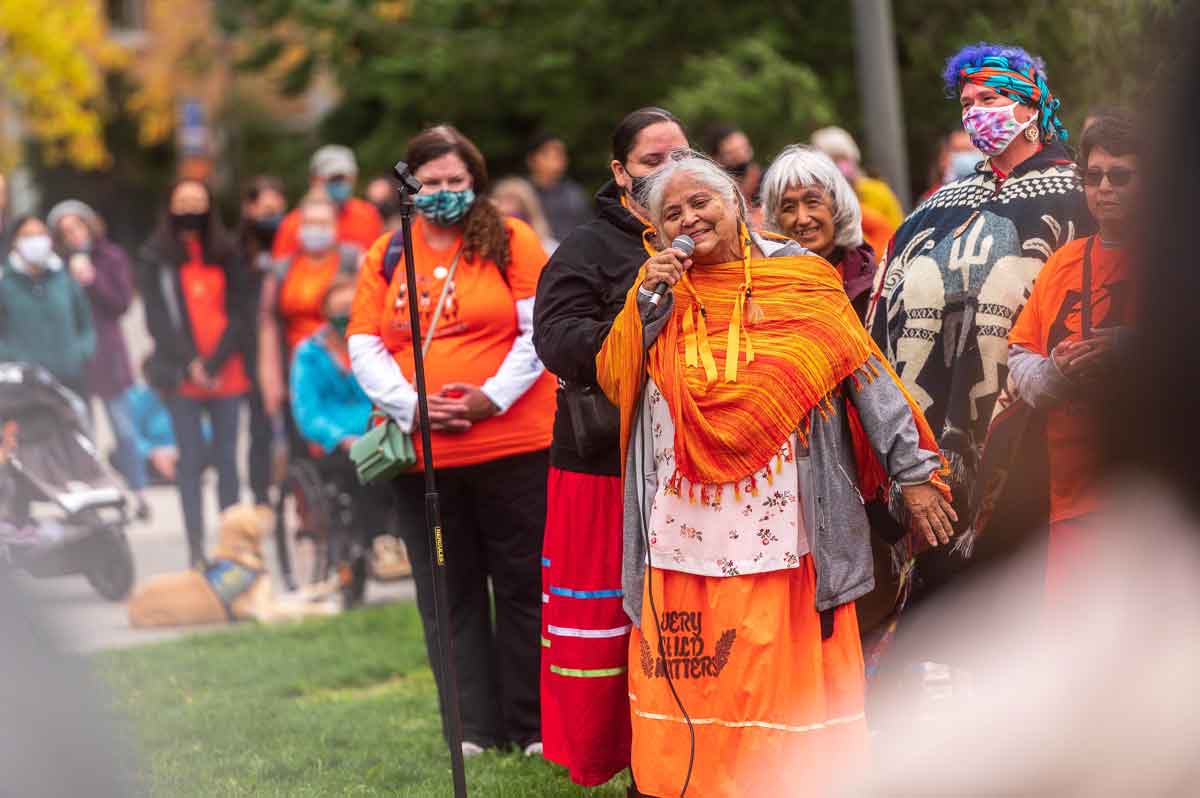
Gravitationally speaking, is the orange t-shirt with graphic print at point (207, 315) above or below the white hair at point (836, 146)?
below

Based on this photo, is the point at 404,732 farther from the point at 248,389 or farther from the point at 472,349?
the point at 248,389

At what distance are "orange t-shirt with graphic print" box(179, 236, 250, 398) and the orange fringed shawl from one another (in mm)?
6770

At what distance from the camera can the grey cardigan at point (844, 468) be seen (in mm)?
5156

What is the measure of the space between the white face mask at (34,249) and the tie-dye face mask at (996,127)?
7.59 metres

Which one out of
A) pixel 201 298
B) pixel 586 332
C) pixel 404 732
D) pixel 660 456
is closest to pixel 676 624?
pixel 660 456

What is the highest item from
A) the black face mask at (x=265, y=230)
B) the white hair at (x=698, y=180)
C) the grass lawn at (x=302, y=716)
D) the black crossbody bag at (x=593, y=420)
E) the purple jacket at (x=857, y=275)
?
the white hair at (x=698, y=180)

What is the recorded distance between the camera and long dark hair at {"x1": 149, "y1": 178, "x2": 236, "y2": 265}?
37.9 feet

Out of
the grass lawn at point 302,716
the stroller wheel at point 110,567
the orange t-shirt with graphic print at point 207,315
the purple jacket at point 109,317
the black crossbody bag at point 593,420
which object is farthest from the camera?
the purple jacket at point 109,317

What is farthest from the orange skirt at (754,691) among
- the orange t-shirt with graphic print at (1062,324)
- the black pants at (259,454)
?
the black pants at (259,454)

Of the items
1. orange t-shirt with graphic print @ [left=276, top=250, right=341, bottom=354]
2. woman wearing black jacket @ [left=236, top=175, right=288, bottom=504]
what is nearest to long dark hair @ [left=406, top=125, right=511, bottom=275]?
orange t-shirt with graphic print @ [left=276, top=250, right=341, bottom=354]

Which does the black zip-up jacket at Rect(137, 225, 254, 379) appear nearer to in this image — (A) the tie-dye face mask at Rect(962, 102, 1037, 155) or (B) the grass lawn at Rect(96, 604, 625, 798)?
(B) the grass lawn at Rect(96, 604, 625, 798)

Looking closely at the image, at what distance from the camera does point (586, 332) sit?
562cm

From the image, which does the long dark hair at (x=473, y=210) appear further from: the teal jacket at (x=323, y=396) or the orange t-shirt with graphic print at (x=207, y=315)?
the orange t-shirt with graphic print at (x=207, y=315)

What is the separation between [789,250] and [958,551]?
1.29 m
